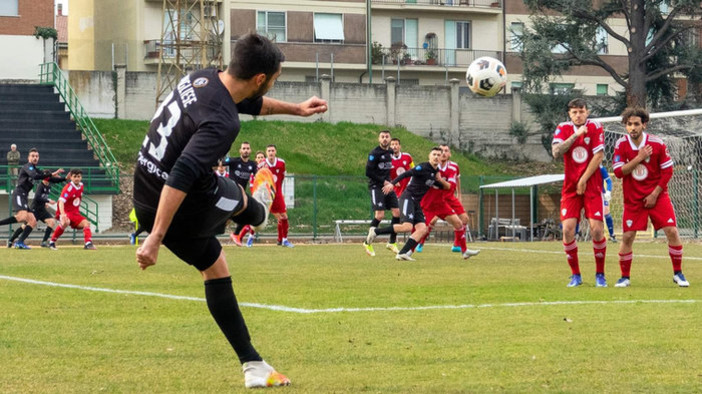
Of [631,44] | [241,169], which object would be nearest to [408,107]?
[631,44]

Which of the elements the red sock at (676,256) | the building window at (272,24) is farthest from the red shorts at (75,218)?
the building window at (272,24)

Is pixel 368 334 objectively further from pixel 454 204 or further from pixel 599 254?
pixel 454 204

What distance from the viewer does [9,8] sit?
48.8 m

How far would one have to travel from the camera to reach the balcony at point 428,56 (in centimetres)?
5859

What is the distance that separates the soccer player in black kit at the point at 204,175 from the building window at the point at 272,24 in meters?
52.0

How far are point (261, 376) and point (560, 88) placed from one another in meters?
46.3

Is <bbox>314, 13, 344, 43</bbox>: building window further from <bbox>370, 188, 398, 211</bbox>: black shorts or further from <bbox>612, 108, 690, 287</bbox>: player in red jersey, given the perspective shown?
<bbox>612, 108, 690, 287</bbox>: player in red jersey

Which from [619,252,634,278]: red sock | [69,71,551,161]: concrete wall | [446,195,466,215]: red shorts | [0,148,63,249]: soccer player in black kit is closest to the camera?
[619,252,634,278]: red sock

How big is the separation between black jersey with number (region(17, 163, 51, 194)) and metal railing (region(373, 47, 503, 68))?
33.7 metres

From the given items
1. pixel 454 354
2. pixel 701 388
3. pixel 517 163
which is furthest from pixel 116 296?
pixel 517 163

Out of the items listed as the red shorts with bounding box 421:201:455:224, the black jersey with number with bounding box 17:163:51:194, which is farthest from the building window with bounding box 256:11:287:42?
the red shorts with bounding box 421:201:455:224

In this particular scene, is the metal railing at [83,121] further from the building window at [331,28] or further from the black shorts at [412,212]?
the black shorts at [412,212]

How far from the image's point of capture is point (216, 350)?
7.29m

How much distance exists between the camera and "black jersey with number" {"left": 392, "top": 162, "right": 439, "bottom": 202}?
18.7m
